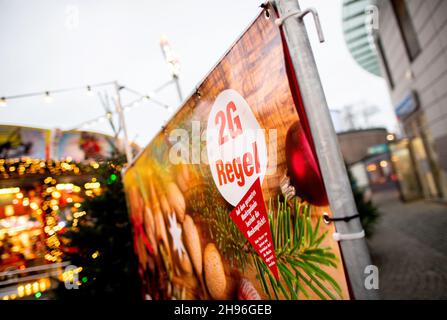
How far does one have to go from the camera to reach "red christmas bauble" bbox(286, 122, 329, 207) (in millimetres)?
1688

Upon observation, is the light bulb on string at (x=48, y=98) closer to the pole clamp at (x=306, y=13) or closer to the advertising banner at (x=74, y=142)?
the advertising banner at (x=74, y=142)

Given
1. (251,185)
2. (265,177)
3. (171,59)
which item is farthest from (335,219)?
(171,59)

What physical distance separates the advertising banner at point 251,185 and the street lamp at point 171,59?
191 inches

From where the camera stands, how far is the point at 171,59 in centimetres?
792

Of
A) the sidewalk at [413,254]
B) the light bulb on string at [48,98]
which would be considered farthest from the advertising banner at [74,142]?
the sidewalk at [413,254]

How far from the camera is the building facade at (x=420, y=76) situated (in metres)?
9.22

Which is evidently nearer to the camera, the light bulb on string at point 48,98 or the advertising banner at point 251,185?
the advertising banner at point 251,185

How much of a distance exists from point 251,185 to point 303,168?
53 centimetres

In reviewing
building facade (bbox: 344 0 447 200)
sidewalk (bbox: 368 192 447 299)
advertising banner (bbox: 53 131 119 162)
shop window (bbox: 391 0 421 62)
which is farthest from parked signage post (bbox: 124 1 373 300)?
shop window (bbox: 391 0 421 62)

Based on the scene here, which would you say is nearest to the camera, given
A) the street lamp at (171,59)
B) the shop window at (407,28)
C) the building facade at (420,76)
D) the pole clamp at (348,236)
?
the pole clamp at (348,236)

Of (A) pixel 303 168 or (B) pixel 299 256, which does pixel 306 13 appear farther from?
(B) pixel 299 256

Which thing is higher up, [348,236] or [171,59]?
[171,59]
